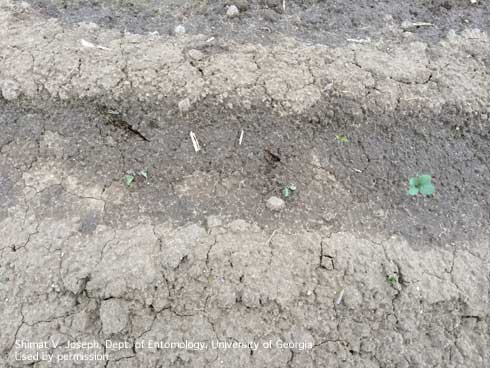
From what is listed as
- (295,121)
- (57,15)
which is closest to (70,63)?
(57,15)

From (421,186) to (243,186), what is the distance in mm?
931

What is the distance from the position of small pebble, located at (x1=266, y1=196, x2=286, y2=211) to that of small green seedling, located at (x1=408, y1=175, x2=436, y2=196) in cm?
68

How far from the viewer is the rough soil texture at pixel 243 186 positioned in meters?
1.97

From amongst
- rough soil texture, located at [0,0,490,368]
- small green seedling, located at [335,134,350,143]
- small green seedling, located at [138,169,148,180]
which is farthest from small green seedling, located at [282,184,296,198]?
small green seedling, located at [138,169,148,180]

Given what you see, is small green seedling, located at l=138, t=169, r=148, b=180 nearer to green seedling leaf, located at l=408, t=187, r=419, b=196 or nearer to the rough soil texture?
the rough soil texture

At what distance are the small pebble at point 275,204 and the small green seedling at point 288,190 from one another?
2.0 inches

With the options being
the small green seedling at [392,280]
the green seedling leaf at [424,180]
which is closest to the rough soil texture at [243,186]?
the small green seedling at [392,280]

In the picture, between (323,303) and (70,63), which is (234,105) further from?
(323,303)

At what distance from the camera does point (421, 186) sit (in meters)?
2.28

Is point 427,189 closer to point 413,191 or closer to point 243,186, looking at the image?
point 413,191

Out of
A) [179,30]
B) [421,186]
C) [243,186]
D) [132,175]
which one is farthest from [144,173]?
[421,186]

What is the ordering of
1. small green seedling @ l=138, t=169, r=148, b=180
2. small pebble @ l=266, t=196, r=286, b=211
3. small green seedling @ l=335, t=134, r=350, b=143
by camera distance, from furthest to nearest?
1. small green seedling @ l=335, t=134, r=350, b=143
2. small green seedling @ l=138, t=169, r=148, b=180
3. small pebble @ l=266, t=196, r=286, b=211

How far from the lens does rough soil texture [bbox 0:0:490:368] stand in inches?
→ 77.4

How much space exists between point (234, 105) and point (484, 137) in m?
1.49
